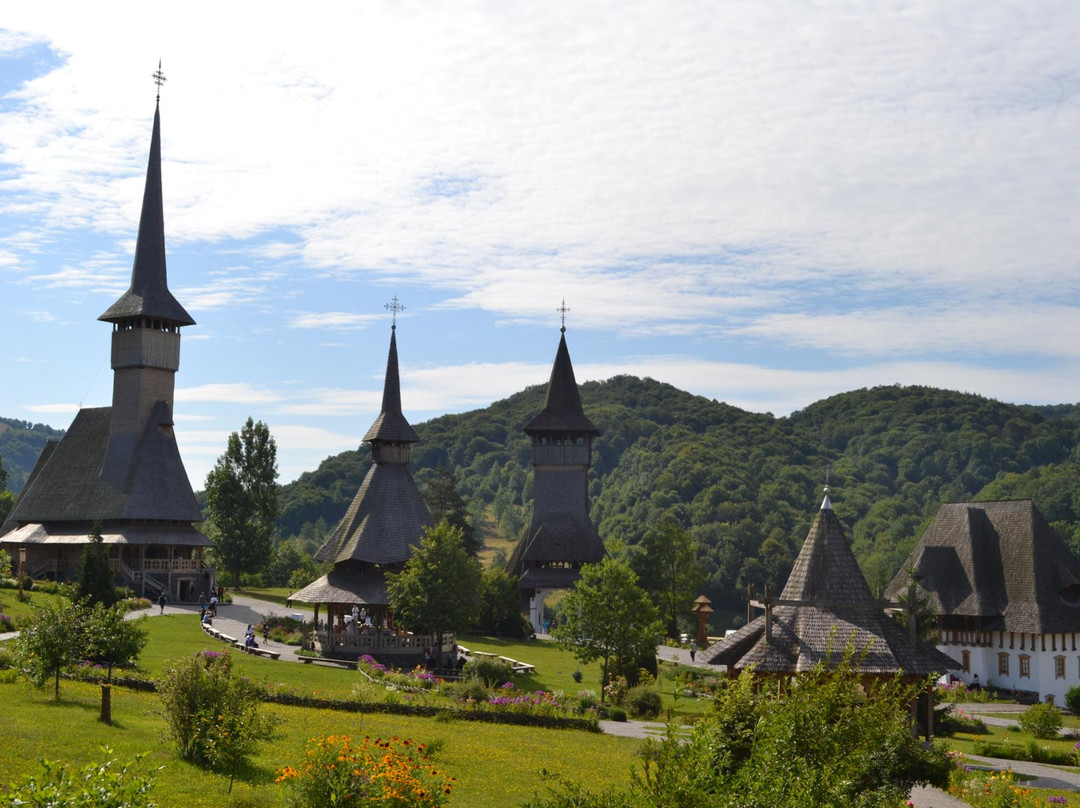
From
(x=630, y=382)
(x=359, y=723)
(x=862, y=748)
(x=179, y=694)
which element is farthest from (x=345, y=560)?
(x=630, y=382)

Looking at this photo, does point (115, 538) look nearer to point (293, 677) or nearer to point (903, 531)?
point (293, 677)

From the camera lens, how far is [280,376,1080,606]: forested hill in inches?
4375

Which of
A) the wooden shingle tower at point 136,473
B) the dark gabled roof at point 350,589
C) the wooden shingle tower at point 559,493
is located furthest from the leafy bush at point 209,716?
the wooden shingle tower at point 559,493

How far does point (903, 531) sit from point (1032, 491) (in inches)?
501

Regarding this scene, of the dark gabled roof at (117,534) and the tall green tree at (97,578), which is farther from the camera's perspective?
the dark gabled roof at (117,534)

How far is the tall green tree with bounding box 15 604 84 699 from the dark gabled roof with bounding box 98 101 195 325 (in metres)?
39.1

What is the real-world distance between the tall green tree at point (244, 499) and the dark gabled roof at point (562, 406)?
53.6ft

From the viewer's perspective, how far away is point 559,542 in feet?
235

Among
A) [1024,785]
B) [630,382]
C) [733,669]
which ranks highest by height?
[630,382]

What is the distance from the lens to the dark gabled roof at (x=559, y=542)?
232 feet

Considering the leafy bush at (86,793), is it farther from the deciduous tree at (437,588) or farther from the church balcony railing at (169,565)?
the church balcony railing at (169,565)

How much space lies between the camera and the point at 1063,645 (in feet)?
179

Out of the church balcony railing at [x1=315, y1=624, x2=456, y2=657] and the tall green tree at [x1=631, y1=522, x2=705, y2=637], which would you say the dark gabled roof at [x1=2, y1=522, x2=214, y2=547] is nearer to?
the church balcony railing at [x1=315, y1=624, x2=456, y2=657]

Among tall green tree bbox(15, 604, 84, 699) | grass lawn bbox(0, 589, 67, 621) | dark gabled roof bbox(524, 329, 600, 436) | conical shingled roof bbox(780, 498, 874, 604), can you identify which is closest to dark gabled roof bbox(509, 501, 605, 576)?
dark gabled roof bbox(524, 329, 600, 436)
